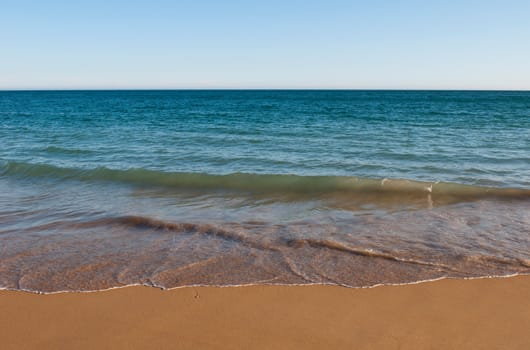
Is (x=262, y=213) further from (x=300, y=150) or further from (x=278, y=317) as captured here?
(x=300, y=150)

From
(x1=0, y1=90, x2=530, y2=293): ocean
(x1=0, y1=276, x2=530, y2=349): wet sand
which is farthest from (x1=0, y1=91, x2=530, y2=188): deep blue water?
(x1=0, y1=276, x2=530, y2=349): wet sand

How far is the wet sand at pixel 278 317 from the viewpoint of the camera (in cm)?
357

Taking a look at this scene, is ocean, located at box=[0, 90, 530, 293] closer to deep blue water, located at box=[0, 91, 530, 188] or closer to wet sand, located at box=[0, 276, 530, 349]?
deep blue water, located at box=[0, 91, 530, 188]

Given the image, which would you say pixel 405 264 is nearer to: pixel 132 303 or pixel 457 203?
pixel 132 303

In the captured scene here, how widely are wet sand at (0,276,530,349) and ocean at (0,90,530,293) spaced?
1.01ft

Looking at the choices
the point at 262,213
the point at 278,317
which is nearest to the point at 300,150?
the point at 262,213

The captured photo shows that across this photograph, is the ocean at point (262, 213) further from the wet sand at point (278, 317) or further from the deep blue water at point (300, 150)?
the wet sand at point (278, 317)

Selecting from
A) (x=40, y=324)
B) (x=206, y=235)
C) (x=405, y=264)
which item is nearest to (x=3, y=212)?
(x=206, y=235)

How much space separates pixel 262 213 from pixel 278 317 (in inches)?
159

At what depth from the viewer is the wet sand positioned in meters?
3.57

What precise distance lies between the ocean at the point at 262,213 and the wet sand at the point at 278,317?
0.31 m

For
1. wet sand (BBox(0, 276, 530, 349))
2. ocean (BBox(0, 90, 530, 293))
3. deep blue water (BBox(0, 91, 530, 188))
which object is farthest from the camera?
deep blue water (BBox(0, 91, 530, 188))

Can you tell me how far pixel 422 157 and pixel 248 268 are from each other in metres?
10.1

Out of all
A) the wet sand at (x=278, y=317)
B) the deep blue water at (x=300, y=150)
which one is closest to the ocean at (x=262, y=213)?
the deep blue water at (x=300, y=150)
